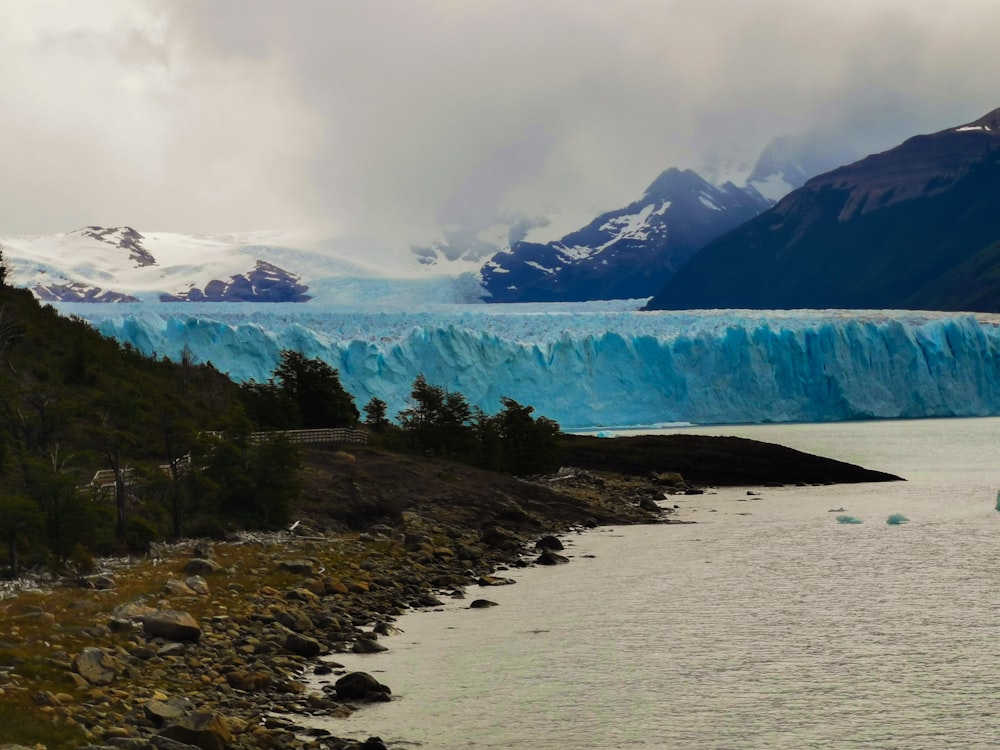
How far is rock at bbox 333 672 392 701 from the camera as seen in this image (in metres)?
15.6

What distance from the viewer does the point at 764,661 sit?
1831 cm

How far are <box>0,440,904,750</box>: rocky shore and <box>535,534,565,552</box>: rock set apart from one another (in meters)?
0.08


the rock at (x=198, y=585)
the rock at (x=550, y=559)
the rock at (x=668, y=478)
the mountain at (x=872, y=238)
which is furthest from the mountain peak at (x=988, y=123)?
the rock at (x=198, y=585)

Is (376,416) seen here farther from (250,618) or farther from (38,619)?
(38,619)

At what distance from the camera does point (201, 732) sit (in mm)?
12375

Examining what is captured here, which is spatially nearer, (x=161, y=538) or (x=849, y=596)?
(x=849, y=596)

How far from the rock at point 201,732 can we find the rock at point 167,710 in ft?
1.66

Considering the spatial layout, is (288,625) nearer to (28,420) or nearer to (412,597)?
(412,597)

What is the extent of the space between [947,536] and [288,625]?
19736 millimetres

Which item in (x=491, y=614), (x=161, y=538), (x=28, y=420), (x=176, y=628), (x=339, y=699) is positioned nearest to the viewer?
(x=339, y=699)

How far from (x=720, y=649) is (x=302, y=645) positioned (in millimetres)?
6574

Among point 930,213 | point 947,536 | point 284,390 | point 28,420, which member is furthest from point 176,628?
point 930,213

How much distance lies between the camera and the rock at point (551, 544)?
31333mm

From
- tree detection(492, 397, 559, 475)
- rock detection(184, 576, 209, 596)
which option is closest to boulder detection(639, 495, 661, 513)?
tree detection(492, 397, 559, 475)
